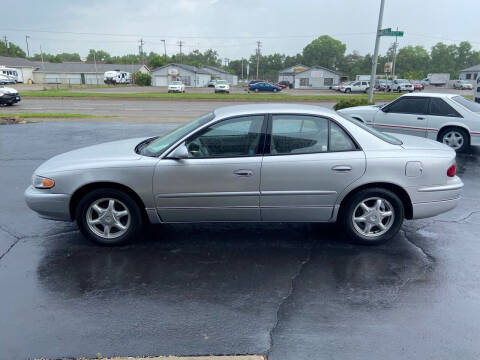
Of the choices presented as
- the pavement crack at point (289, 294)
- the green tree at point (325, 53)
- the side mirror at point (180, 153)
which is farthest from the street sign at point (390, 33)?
the green tree at point (325, 53)

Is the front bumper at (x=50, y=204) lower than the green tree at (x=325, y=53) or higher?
lower

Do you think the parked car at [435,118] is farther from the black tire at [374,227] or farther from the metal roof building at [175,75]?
the metal roof building at [175,75]

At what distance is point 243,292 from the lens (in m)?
3.61

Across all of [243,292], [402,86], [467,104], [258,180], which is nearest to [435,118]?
[467,104]

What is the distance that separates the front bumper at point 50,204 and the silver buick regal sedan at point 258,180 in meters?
0.01

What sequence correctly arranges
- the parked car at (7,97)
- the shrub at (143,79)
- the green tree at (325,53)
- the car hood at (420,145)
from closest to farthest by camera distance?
the car hood at (420,145), the parked car at (7,97), the shrub at (143,79), the green tree at (325,53)

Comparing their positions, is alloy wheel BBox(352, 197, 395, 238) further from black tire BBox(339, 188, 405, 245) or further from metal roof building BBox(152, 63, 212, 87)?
metal roof building BBox(152, 63, 212, 87)

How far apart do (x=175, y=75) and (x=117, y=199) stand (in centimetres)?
7412

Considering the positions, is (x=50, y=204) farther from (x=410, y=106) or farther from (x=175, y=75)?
(x=175, y=75)

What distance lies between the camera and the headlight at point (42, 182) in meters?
4.42

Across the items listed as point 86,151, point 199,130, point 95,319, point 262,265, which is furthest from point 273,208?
point 86,151

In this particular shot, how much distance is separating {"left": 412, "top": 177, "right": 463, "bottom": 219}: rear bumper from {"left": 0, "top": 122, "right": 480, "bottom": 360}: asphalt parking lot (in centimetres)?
43

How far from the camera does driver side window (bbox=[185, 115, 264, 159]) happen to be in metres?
4.40

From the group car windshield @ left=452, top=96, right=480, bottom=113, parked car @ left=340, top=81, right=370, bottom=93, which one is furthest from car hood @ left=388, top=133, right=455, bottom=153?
parked car @ left=340, top=81, right=370, bottom=93
